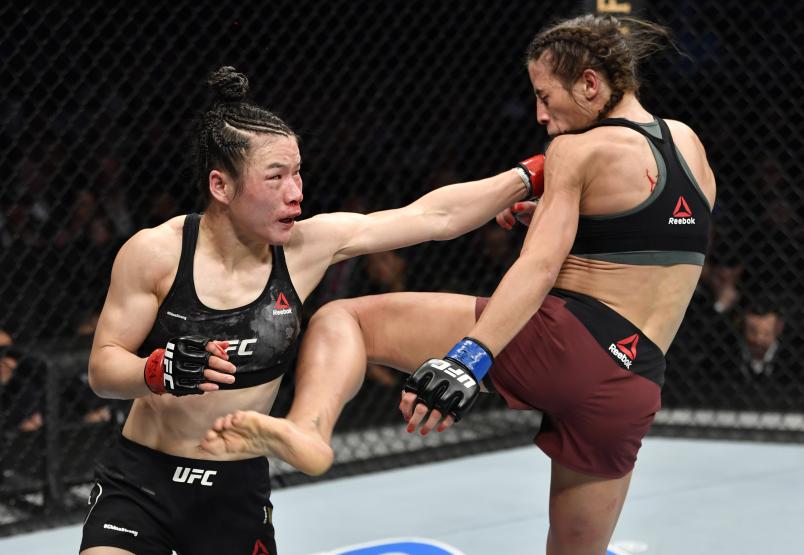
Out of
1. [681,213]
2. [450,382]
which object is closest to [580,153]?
[681,213]

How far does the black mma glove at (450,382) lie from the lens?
1746 millimetres

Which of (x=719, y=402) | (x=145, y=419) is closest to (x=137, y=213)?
(x=145, y=419)

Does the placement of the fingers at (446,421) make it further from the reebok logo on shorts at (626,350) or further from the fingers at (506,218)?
the fingers at (506,218)

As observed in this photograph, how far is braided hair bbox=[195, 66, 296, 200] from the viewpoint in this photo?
Result: 1.94 meters

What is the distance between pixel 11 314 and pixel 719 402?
3.05m

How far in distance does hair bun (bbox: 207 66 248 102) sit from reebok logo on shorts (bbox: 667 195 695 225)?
0.86 metres

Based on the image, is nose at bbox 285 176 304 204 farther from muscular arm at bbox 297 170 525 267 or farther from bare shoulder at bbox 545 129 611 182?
bare shoulder at bbox 545 129 611 182

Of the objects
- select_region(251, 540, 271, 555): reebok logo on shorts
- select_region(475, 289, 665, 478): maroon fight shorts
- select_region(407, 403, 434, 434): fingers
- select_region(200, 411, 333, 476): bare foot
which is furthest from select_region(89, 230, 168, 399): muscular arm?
select_region(475, 289, 665, 478): maroon fight shorts

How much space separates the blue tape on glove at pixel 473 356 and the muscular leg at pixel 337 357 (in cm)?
12

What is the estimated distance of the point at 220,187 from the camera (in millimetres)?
1968

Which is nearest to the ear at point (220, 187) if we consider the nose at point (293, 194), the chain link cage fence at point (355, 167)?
the nose at point (293, 194)

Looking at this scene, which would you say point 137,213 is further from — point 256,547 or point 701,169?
point 701,169

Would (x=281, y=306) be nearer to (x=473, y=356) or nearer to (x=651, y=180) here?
(x=473, y=356)

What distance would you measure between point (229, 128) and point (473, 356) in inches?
24.6
